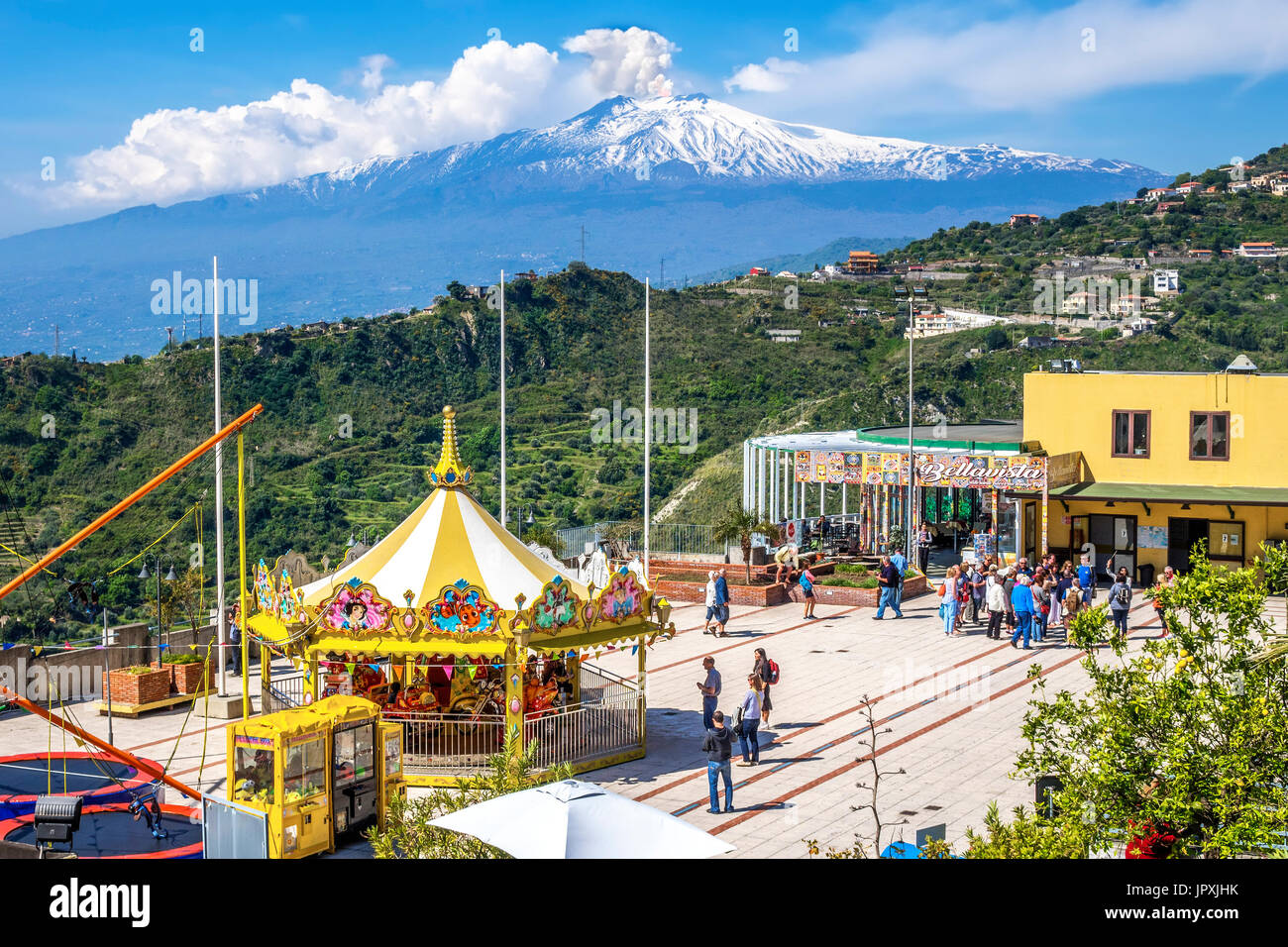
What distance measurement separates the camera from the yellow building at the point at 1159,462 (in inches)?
1348

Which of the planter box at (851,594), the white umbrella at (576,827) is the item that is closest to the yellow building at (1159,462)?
the planter box at (851,594)

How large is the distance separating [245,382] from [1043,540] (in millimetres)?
46180

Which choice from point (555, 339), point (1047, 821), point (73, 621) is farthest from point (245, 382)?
point (1047, 821)

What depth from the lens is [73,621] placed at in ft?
143

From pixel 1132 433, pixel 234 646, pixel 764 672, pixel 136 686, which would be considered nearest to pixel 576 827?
pixel 764 672

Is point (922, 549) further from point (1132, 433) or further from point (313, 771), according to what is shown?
point (313, 771)

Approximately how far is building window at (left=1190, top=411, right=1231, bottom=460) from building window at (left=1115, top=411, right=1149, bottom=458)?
1064 mm

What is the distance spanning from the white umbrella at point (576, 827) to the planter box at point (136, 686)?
12.9 metres

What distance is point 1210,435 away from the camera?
3500 cm

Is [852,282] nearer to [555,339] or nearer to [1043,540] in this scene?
[555,339]

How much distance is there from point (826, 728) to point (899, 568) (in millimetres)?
12464

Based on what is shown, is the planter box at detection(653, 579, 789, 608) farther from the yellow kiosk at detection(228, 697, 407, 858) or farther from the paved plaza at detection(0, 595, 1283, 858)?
the yellow kiosk at detection(228, 697, 407, 858)

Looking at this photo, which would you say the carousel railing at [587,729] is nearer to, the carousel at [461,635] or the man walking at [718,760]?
the carousel at [461,635]
